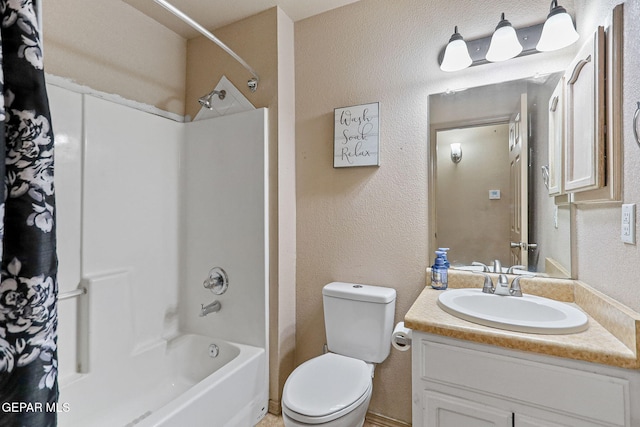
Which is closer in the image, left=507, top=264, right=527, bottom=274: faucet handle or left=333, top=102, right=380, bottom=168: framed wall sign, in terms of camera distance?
left=507, top=264, right=527, bottom=274: faucet handle

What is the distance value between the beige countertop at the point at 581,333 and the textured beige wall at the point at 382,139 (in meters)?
0.31

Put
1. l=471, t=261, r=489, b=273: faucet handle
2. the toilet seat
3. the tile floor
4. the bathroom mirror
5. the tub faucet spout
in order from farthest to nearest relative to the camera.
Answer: the tub faucet spout, the tile floor, l=471, t=261, r=489, b=273: faucet handle, the bathroom mirror, the toilet seat

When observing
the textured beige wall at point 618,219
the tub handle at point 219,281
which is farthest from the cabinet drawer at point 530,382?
the tub handle at point 219,281

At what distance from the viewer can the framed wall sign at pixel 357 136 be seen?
1.82 m

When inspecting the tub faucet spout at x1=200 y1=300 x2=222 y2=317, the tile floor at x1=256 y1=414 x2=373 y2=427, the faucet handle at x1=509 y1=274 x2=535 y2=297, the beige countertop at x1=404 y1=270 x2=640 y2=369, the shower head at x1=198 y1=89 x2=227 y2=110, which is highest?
the shower head at x1=198 y1=89 x2=227 y2=110

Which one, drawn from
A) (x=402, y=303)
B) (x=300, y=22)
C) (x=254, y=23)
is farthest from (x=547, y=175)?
(x=254, y=23)

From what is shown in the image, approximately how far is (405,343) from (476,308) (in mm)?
369

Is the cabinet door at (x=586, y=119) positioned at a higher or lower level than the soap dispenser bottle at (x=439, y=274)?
higher

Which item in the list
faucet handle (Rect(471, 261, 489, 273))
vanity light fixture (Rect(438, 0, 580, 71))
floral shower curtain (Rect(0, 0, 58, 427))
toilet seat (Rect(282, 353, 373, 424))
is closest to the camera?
floral shower curtain (Rect(0, 0, 58, 427))

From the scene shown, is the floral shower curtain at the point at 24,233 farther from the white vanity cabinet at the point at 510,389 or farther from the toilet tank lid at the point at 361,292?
the toilet tank lid at the point at 361,292

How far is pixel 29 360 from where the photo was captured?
65 centimetres

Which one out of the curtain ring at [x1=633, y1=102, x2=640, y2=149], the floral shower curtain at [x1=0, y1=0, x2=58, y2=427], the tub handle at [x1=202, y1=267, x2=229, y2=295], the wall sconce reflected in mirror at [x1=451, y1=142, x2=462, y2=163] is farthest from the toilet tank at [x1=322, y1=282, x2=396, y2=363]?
the floral shower curtain at [x1=0, y1=0, x2=58, y2=427]

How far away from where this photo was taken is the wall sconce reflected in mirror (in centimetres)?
165

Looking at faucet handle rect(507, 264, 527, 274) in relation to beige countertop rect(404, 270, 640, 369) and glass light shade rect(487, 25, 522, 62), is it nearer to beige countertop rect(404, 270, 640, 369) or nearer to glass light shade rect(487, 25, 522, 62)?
beige countertop rect(404, 270, 640, 369)
